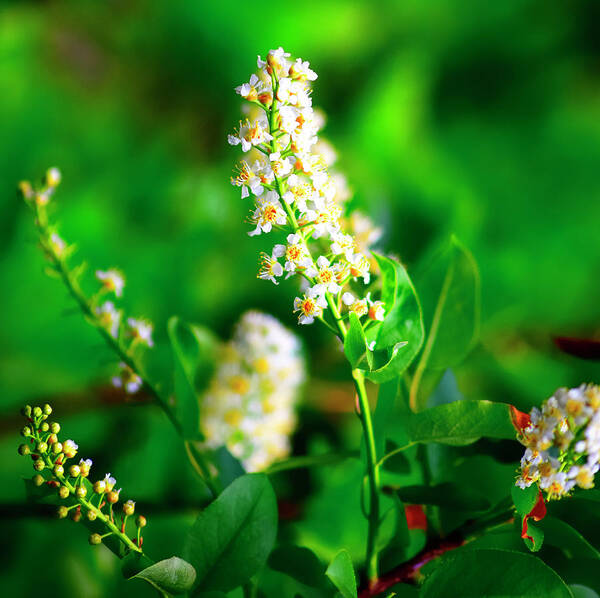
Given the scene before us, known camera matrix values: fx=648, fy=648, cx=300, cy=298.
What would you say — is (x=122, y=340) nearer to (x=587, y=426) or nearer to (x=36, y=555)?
(x=587, y=426)

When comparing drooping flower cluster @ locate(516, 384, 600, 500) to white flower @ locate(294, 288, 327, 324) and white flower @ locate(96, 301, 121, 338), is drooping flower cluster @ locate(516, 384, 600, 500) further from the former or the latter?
white flower @ locate(96, 301, 121, 338)

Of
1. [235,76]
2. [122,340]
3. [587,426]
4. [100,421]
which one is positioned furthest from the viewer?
[235,76]

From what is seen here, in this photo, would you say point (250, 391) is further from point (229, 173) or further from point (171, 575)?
point (229, 173)

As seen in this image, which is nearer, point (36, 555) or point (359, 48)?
point (36, 555)

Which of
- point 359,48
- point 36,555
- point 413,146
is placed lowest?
point 36,555

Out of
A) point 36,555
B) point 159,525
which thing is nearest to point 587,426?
point 159,525

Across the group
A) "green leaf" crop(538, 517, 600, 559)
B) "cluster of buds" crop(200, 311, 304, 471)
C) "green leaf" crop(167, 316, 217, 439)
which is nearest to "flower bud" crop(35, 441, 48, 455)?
"green leaf" crop(167, 316, 217, 439)

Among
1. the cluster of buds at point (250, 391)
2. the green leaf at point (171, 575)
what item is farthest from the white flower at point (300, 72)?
the cluster of buds at point (250, 391)
